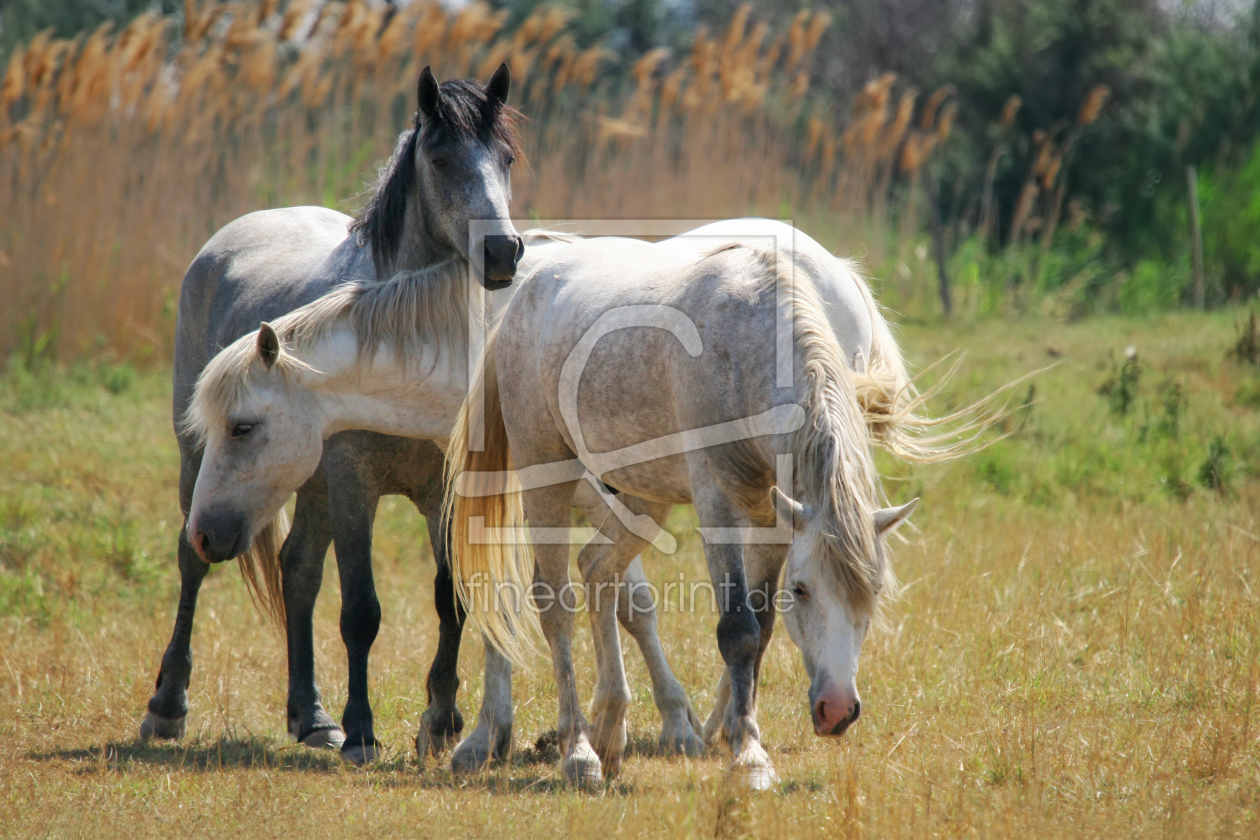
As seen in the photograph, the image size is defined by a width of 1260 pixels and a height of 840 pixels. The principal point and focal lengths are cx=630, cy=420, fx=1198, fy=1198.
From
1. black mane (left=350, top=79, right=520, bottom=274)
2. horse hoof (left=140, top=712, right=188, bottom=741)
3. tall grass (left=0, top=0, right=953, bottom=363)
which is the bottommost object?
horse hoof (left=140, top=712, right=188, bottom=741)

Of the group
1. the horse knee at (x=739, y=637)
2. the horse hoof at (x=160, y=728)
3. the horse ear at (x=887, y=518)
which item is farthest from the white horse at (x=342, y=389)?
the horse ear at (x=887, y=518)

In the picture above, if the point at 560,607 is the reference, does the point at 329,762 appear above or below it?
below

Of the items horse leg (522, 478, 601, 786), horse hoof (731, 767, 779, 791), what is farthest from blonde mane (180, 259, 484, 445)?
horse hoof (731, 767, 779, 791)

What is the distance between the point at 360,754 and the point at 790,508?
210 cm

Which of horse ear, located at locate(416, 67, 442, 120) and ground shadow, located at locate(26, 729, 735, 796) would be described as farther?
horse ear, located at locate(416, 67, 442, 120)

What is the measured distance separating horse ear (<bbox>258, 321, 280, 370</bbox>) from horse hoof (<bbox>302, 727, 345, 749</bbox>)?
1458 millimetres

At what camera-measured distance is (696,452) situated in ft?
11.8

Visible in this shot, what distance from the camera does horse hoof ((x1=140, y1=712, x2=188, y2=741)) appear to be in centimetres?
483

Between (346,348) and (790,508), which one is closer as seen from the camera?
(790,508)

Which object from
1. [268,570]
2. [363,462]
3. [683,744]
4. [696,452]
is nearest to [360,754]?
[363,462]

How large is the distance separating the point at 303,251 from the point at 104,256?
4.70 metres

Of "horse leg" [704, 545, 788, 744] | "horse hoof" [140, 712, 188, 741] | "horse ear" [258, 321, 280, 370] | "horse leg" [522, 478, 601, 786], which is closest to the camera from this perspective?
"horse leg" [704, 545, 788, 744]

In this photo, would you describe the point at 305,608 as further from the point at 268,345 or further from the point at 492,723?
the point at 268,345

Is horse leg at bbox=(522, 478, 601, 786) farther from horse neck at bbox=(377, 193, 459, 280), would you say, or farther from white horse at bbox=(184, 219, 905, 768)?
horse neck at bbox=(377, 193, 459, 280)
